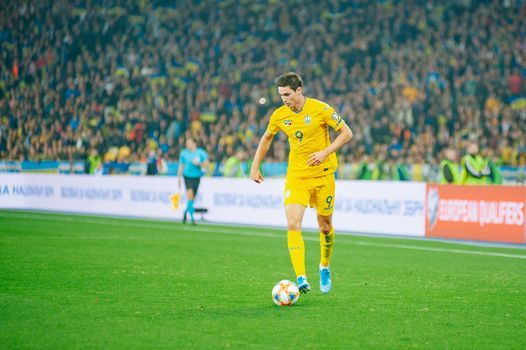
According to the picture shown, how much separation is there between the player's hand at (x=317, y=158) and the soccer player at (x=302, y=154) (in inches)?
5.2

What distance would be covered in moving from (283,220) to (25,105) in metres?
16.5

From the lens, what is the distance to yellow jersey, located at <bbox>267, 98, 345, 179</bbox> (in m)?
10.1

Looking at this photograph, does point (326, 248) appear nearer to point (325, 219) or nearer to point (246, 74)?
point (325, 219)

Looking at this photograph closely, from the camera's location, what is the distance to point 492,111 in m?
27.9

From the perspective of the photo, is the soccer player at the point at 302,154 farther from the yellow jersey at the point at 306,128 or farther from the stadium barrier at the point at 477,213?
the stadium barrier at the point at 477,213

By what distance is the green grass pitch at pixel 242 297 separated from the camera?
741 cm

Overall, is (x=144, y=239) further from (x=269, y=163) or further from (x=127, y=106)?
(x=127, y=106)

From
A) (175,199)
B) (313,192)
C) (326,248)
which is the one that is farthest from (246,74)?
(313,192)

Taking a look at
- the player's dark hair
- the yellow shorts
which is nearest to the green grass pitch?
the yellow shorts

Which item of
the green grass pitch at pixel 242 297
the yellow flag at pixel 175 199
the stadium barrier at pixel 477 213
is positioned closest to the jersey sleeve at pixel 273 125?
the green grass pitch at pixel 242 297

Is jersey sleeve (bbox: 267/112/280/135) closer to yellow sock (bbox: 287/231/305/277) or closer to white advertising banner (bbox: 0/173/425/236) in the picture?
yellow sock (bbox: 287/231/305/277)

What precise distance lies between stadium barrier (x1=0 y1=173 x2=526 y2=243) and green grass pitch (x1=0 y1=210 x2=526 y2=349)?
72.2 inches

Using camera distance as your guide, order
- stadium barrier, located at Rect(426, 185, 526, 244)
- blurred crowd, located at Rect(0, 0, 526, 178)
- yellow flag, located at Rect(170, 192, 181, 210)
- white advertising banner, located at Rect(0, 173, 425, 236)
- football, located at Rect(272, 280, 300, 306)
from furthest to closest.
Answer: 1. blurred crowd, located at Rect(0, 0, 526, 178)
2. yellow flag, located at Rect(170, 192, 181, 210)
3. white advertising banner, located at Rect(0, 173, 425, 236)
4. stadium barrier, located at Rect(426, 185, 526, 244)
5. football, located at Rect(272, 280, 300, 306)

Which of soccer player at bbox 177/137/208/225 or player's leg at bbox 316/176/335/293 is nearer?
player's leg at bbox 316/176/335/293
